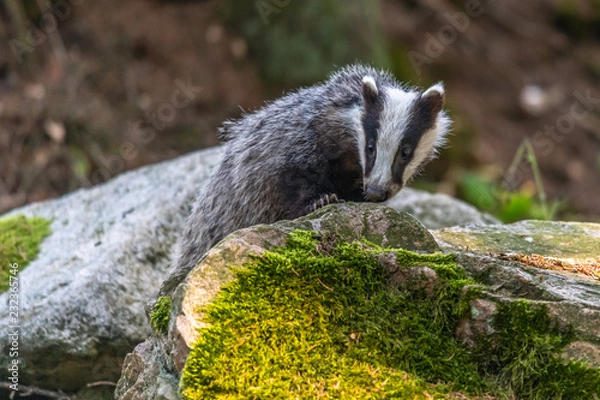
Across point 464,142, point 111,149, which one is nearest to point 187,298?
point 111,149

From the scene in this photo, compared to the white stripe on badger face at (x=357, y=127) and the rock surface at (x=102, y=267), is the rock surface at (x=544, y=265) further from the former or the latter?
the rock surface at (x=102, y=267)

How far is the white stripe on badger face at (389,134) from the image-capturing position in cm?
493

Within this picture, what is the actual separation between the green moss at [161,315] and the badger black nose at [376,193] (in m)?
1.56

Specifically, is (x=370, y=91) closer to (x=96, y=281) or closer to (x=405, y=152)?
(x=405, y=152)

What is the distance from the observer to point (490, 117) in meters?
14.6

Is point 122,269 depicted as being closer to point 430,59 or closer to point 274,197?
point 274,197

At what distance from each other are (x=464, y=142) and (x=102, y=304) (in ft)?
29.7

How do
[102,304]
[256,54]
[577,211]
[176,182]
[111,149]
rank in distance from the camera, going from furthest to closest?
1. [577,211]
2. [256,54]
3. [111,149]
4. [176,182]
5. [102,304]

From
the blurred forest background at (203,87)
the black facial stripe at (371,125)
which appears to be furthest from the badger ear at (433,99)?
the blurred forest background at (203,87)

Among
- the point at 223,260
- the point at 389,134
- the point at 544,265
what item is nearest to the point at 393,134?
the point at 389,134

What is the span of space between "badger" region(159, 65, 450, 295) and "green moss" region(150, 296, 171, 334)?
3.63 feet

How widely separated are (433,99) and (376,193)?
83 cm

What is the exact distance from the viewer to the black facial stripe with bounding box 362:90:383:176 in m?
5.04

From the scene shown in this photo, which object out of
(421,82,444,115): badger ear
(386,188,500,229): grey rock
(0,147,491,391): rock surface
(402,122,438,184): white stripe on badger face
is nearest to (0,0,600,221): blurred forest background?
(386,188,500,229): grey rock
